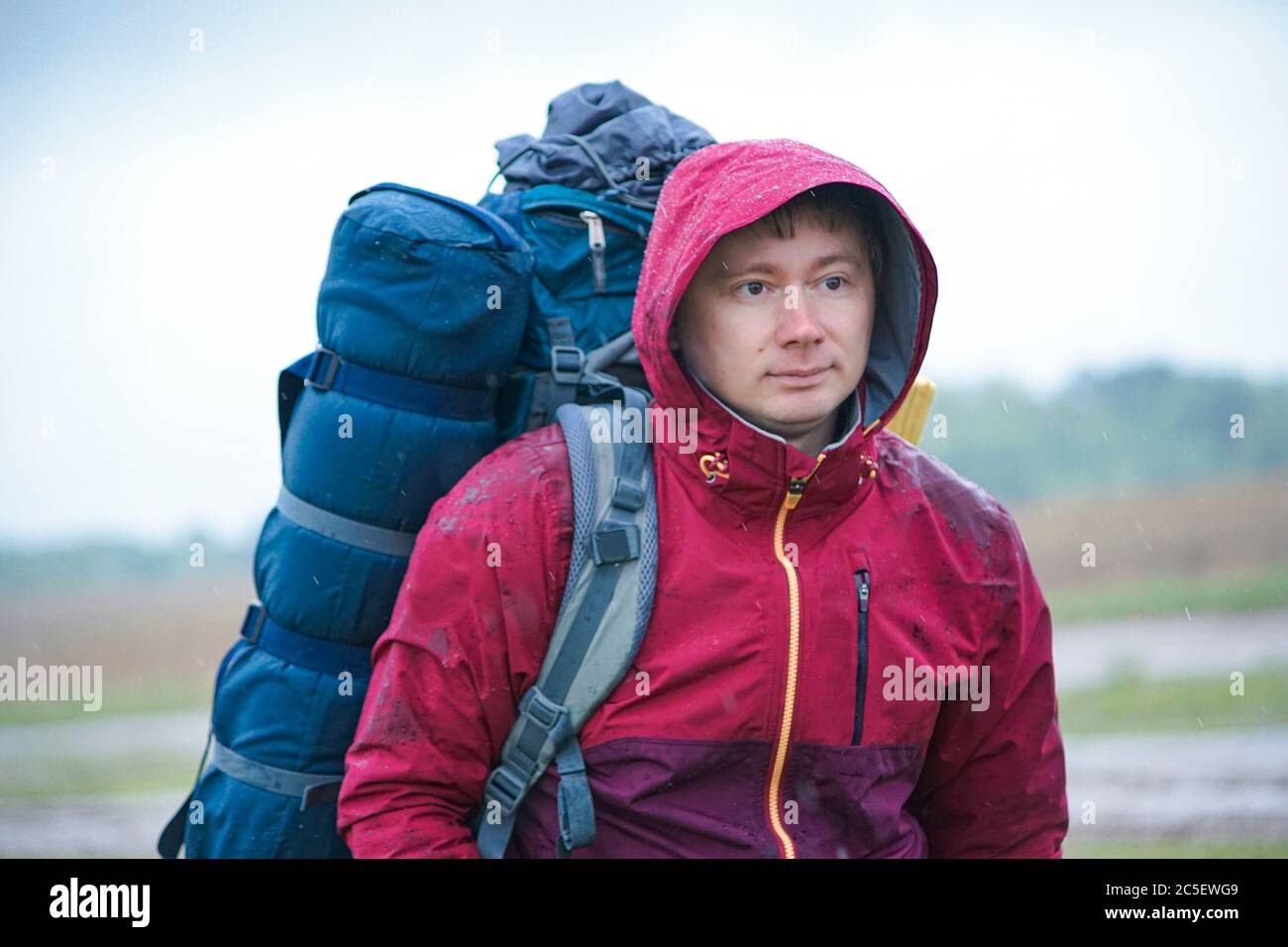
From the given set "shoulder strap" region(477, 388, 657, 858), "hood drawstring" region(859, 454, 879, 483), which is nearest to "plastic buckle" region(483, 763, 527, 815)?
"shoulder strap" region(477, 388, 657, 858)

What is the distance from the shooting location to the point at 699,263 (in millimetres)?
2654

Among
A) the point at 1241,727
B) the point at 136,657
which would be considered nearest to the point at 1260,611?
the point at 1241,727

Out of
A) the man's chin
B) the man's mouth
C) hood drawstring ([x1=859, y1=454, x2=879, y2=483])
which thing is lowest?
hood drawstring ([x1=859, y1=454, x2=879, y2=483])

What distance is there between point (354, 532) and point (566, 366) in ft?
1.87

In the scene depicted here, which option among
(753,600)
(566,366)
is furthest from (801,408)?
(566,366)

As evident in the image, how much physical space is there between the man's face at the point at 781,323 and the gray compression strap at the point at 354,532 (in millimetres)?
724

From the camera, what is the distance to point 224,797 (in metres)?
2.89

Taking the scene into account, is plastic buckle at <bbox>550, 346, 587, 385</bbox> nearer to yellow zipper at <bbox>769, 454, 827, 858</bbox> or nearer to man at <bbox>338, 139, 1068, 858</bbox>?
man at <bbox>338, 139, 1068, 858</bbox>

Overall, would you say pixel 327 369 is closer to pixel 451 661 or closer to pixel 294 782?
pixel 451 661

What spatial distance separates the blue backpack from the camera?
9.02 feet

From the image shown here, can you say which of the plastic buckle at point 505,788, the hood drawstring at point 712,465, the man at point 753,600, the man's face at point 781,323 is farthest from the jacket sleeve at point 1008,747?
the plastic buckle at point 505,788

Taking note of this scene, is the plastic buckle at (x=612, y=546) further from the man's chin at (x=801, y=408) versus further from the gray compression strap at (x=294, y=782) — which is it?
the gray compression strap at (x=294, y=782)

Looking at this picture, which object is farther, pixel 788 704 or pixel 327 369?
pixel 327 369

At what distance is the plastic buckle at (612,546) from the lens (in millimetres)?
2564
